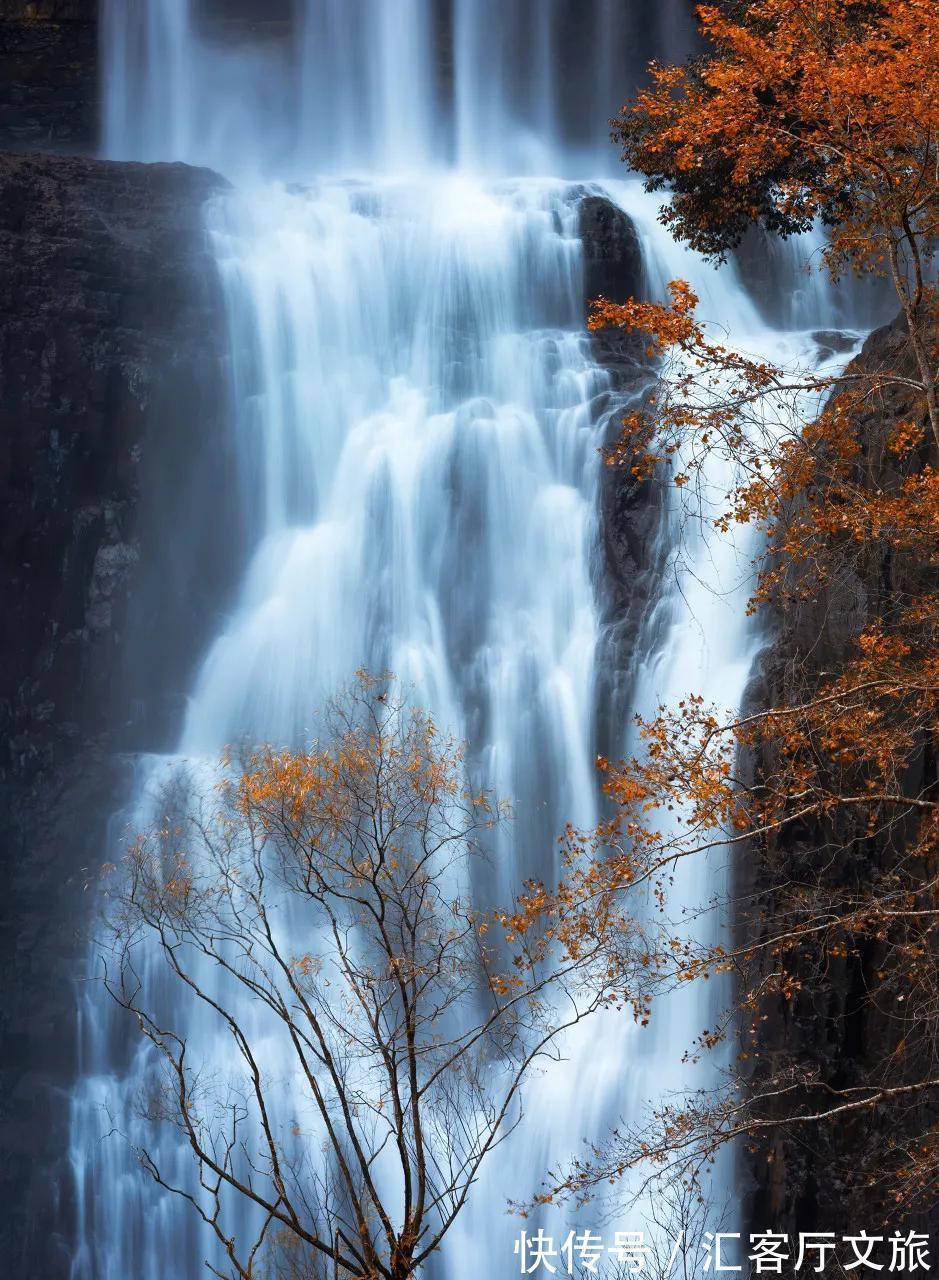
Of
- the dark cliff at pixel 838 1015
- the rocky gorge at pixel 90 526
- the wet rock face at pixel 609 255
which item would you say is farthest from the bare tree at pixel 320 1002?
the wet rock face at pixel 609 255

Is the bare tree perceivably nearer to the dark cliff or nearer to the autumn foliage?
the autumn foliage

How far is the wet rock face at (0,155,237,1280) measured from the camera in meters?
22.2

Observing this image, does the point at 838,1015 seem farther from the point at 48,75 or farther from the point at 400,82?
the point at 48,75

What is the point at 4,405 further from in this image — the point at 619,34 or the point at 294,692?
the point at 619,34

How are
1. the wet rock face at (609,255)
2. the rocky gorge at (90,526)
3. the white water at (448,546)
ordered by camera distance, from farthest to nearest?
the wet rock face at (609,255) < the rocky gorge at (90,526) < the white water at (448,546)

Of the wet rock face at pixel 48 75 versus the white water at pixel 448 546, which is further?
the wet rock face at pixel 48 75

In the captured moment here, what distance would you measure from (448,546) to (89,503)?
657 cm

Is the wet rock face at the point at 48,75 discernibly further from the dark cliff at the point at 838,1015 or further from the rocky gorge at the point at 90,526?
the dark cliff at the point at 838,1015

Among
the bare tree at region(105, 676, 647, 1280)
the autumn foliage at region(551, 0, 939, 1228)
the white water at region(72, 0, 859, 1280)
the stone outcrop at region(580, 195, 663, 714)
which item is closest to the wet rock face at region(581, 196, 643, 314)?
the stone outcrop at region(580, 195, 663, 714)

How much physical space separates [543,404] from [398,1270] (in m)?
16.9

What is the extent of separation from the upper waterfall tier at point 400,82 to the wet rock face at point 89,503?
9674mm

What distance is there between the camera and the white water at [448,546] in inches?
719

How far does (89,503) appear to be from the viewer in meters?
23.7

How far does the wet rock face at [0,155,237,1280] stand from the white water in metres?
0.84
